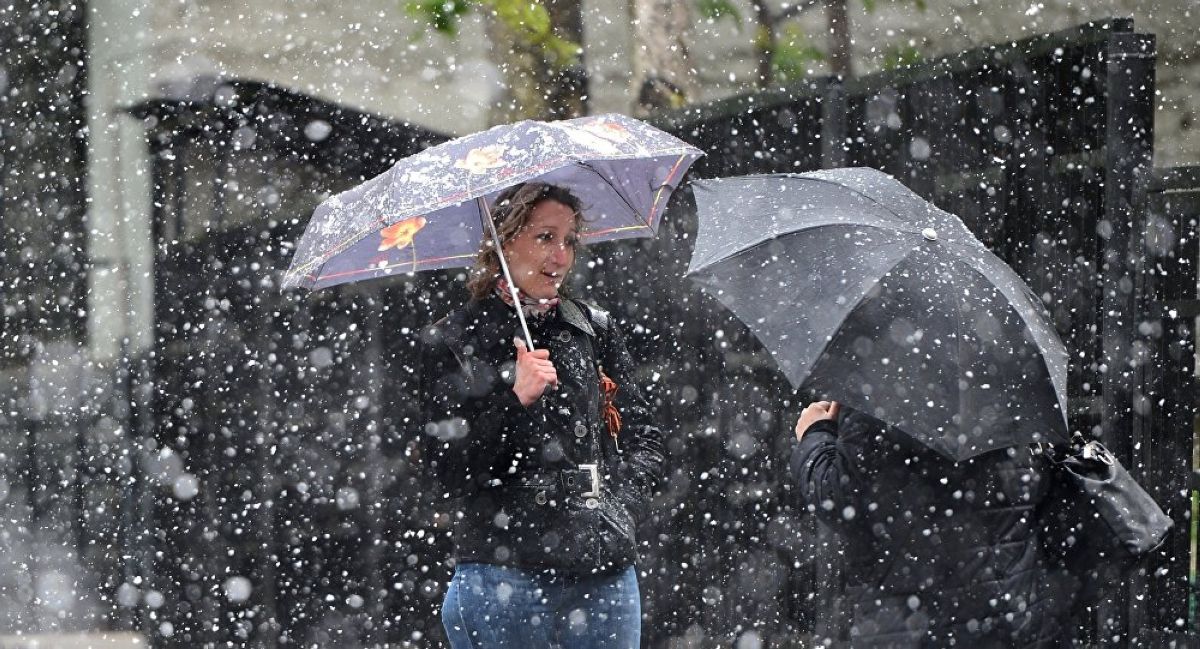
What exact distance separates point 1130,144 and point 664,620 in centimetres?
262

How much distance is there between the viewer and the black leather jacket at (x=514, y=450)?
3146 mm

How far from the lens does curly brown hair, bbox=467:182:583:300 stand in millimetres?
3336

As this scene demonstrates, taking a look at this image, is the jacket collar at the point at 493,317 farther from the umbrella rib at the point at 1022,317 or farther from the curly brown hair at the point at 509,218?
the umbrella rib at the point at 1022,317

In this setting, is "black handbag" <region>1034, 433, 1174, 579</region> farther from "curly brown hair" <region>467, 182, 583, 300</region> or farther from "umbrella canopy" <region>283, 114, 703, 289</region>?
"curly brown hair" <region>467, 182, 583, 300</region>

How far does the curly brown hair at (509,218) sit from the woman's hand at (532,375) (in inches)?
10.5

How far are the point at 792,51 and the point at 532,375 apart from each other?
4.66 metres


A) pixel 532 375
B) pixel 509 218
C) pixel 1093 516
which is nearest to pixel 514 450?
pixel 532 375

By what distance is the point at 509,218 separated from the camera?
11.0 feet

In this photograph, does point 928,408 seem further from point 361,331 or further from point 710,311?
point 361,331

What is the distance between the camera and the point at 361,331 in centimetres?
548

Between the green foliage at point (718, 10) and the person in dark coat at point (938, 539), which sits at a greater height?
the green foliage at point (718, 10)

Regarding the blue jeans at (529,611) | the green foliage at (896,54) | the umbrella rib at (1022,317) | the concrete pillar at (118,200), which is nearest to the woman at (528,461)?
the blue jeans at (529,611)

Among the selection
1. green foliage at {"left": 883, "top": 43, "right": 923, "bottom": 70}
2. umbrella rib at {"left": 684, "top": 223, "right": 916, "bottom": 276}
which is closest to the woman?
umbrella rib at {"left": 684, "top": 223, "right": 916, "bottom": 276}

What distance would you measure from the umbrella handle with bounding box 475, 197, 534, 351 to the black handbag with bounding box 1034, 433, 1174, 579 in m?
1.29
